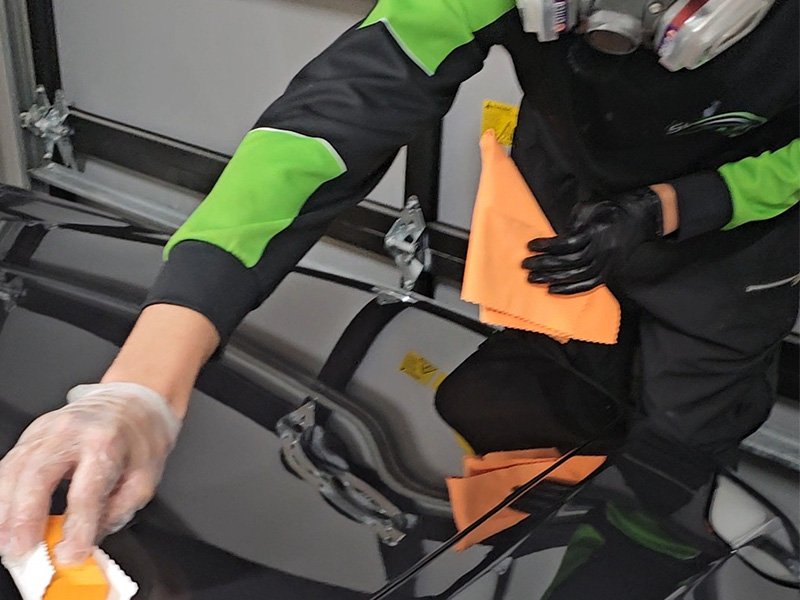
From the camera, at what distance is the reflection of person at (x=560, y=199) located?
0.62 m

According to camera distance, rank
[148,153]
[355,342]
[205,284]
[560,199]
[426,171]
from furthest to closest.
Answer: [148,153] → [426,171] → [560,199] → [355,342] → [205,284]

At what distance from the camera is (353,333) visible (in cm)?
92

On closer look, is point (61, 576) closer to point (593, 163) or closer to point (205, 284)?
point (205, 284)

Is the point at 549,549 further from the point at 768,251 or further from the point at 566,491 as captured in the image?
the point at 768,251

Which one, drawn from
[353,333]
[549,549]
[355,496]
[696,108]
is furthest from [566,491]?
[696,108]

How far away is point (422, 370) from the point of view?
2.87 feet

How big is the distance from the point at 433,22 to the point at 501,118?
71 centimetres

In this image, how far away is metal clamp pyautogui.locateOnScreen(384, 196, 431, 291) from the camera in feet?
5.27

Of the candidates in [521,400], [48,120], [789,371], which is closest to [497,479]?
[521,400]

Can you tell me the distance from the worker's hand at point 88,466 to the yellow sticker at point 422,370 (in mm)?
284

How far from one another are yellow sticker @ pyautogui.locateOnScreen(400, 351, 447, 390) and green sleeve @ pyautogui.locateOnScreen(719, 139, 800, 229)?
35 cm

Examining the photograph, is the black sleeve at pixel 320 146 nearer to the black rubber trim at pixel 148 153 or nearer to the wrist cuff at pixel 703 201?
the wrist cuff at pixel 703 201

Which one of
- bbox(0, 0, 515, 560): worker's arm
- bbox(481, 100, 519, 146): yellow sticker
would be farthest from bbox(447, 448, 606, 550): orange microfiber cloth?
bbox(481, 100, 519, 146): yellow sticker

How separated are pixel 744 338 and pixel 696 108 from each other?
0.31m
